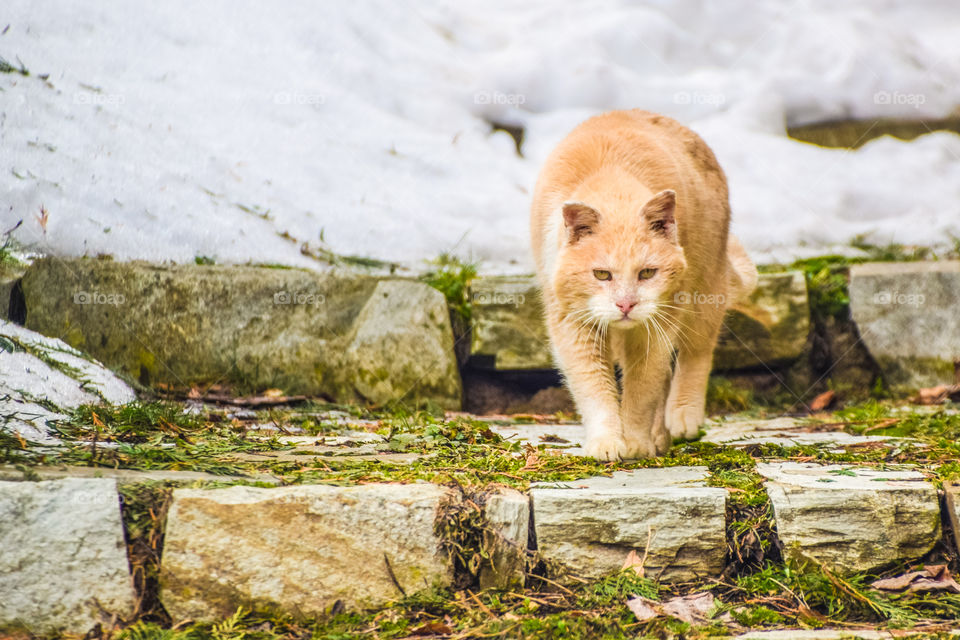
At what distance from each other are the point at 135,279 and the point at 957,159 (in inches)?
216

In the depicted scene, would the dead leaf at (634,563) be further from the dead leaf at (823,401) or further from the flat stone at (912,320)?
the flat stone at (912,320)

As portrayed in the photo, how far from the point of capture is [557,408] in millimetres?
4031

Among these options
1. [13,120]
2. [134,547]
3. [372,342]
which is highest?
[13,120]

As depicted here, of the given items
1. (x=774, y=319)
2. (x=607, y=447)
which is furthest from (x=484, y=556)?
(x=774, y=319)

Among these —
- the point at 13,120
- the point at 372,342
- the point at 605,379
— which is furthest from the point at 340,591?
the point at 13,120

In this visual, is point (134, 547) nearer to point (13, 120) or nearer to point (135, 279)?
point (135, 279)

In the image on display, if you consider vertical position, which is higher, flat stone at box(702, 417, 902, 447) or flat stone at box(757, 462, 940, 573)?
flat stone at box(702, 417, 902, 447)

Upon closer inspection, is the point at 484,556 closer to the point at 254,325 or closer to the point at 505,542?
the point at 505,542

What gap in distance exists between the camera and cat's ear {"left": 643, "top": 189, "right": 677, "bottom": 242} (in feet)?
7.76

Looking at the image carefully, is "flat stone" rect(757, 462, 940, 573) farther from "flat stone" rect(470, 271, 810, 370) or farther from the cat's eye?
"flat stone" rect(470, 271, 810, 370)

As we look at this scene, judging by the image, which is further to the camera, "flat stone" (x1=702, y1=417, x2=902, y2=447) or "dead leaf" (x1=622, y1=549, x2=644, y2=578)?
"flat stone" (x1=702, y1=417, x2=902, y2=447)

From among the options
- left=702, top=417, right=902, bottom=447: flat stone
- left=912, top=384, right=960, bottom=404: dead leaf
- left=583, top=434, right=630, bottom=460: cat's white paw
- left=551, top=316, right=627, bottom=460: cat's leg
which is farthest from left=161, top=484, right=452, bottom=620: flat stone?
left=912, top=384, right=960, bottom=404: dead leaf

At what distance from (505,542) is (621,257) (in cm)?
106

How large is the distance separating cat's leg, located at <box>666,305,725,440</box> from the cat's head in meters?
0.69
